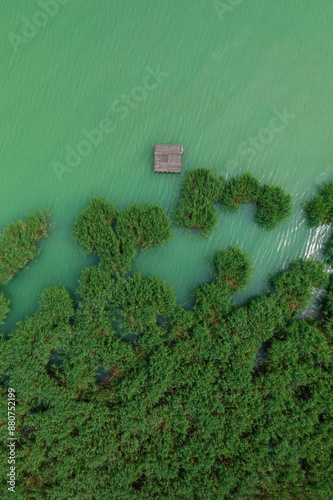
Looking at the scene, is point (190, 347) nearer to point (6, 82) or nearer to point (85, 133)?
point (85, 133)

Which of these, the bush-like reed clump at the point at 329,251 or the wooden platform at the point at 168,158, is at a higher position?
the wooden platform at the point at 168,158

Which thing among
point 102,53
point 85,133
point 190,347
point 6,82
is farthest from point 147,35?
point 190,347

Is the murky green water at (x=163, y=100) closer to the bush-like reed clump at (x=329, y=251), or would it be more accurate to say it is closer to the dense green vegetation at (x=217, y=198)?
the bush-like reed clump at (x=329, y=251)

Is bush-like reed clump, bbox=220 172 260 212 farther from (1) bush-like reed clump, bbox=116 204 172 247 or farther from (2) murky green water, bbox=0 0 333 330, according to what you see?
(1) bush-like reed clump, bbox=116 204 172 247

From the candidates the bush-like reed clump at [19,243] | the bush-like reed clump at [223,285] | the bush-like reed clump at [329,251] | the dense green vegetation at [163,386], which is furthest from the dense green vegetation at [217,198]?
the bush-like reed clump at [19,243]

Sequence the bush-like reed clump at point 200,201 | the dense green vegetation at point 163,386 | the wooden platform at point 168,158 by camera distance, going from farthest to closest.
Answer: the wooden platform at point 168,158, the bush-like reed clump at point 200,201, the dense green vegetation at point 163,386
